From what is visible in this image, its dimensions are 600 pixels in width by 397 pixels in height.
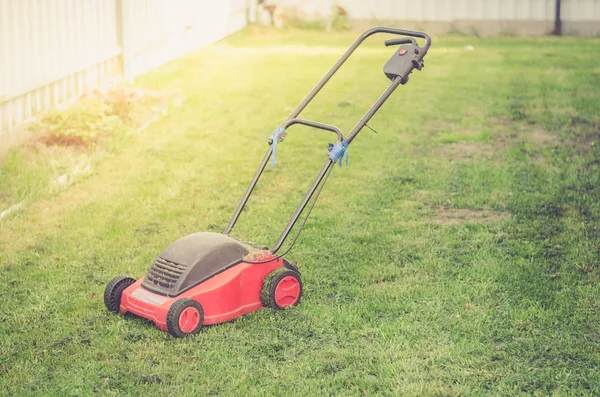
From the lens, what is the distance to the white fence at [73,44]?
6633mm

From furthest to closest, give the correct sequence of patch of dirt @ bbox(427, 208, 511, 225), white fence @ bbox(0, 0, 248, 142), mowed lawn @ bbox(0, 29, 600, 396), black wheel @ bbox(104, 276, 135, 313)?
white fence @ bbox(0, 0, 248, 142), patch of dirt @ bbox(427, 208, 511, 225), black wheel @ bbox(104, 276, 135, 313), mowed lawn @ bbox(0, 29, 600, 396)

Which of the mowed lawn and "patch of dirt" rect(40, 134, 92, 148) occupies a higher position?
"patch of dirt" rect(40, 134, 92, 148)

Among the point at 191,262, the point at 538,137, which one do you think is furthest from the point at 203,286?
the point at 538,137

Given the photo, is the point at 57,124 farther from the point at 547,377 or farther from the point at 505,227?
the point at 547,377

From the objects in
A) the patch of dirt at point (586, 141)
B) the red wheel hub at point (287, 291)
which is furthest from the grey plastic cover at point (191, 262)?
the patch of dirt at point (586, 141)

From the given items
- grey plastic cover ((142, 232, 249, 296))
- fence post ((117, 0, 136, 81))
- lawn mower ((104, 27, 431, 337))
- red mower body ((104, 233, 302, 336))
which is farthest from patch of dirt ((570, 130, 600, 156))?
fence post ((117, 0, 136, 81))

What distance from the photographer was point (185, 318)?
3875 millimetres

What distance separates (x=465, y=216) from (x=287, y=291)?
1.85 m

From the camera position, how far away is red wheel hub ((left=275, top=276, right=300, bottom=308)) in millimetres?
4188

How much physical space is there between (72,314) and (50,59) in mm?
3682

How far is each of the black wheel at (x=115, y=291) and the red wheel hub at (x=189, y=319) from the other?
1.43 ft

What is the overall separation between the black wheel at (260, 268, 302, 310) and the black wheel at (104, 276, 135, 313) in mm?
634

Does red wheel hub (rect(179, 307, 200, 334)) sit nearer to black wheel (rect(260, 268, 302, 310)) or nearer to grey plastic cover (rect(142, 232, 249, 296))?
grey plastic cover (rect(142, 232, 249, 296))

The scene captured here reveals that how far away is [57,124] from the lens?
687 centimetres
